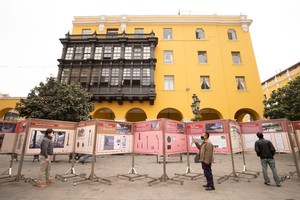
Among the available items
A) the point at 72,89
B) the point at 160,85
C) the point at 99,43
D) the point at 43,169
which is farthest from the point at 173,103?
the point at 43,169

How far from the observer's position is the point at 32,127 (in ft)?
20.8

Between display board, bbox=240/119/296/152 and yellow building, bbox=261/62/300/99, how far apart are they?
2693cm

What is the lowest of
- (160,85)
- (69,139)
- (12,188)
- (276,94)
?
(12,188)

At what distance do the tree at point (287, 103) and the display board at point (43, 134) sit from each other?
16.4 meters

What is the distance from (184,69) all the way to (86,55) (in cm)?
1221

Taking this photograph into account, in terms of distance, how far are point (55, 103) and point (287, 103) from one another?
63.7ft

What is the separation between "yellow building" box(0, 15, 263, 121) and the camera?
61.7ft

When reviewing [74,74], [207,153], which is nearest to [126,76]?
[74,74]

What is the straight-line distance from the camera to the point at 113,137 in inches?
262

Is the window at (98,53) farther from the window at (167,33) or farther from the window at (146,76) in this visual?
the window at (167,33)

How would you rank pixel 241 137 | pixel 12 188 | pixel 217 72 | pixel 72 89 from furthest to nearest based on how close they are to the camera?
pixel 217 72 → pixel 72 89 → pixel 241 137 → pixel 12 188

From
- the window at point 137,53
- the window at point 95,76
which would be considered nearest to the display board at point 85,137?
the window at point 95,76

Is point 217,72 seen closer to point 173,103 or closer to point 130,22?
point 173,103

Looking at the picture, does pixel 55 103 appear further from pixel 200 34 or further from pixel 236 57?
pixel 236 57
